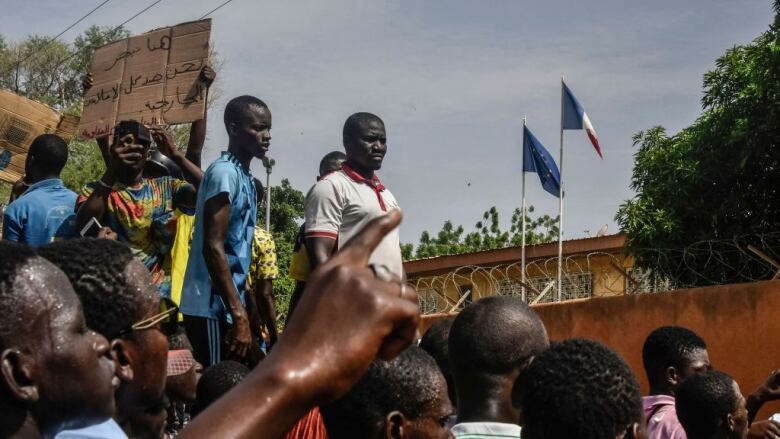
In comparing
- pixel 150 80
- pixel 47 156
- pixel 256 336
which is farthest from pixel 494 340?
pixel 150 80

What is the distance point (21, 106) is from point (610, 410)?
18.2 feet

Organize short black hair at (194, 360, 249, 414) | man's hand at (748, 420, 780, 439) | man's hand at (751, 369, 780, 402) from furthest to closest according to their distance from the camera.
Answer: man's hand at (751, 369, 780, 402)
man's hand at (748, 420, 780, 439)
short black hair at (194, 360, 249, 414)

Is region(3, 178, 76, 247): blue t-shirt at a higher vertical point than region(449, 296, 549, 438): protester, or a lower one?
higher

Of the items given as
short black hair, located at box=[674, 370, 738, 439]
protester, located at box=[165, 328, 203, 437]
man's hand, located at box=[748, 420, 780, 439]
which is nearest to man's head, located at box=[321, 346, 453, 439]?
protester, located at box=[165, 328, 203, 437]

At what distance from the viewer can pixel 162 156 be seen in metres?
6.21

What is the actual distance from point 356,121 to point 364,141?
0.34 feet

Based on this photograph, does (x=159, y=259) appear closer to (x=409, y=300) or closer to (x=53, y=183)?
(x=53, y=183)

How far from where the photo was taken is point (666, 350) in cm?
589

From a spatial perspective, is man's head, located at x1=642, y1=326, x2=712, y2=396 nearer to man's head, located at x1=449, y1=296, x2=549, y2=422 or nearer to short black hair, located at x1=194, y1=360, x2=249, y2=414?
man's head, located at x1=449, y1=296, x2=549, y2=422

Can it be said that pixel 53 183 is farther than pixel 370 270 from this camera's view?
Yes

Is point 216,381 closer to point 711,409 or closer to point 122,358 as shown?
point 122,358

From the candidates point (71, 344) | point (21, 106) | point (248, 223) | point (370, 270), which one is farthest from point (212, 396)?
point (21, 106)

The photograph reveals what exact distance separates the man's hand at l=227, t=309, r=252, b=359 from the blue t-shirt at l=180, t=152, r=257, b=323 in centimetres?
16

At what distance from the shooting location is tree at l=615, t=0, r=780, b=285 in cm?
1762
